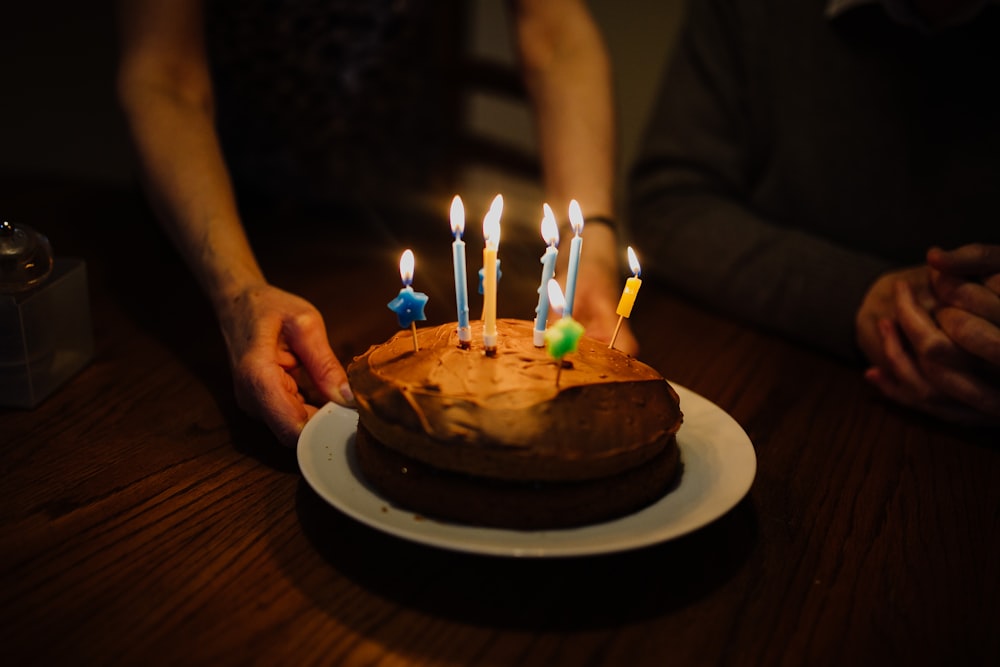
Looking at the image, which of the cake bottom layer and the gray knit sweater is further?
the gray knit sweater

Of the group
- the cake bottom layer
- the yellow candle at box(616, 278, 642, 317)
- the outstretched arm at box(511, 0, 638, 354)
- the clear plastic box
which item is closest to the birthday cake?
the cake bottom layer

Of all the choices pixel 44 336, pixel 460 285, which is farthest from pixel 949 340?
pixel 44 336

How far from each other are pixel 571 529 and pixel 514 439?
0.40ft

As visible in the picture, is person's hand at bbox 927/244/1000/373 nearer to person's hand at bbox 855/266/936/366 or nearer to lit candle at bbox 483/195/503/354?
person's hand at bbox 855/266/936/366

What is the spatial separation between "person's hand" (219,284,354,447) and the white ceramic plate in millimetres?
38

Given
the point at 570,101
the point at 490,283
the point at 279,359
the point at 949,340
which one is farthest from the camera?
the point at 570,101

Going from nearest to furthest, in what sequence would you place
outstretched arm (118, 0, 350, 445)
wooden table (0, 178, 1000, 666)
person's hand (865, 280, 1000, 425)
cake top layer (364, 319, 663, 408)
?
wooden table (0, 178, 1000, 666) < cake top layer (364, 319, 663, 408) < outstretched arm (118, 0, 350, 445) < person's hand (865, 280, 1000, 425)

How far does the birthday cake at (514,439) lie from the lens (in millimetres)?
879

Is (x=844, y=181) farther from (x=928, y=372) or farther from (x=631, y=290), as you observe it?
(x=631, y=290)

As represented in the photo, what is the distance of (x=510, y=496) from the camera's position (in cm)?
89

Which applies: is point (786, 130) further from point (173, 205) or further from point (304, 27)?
point (173, 205)

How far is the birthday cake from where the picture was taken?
2.88ft

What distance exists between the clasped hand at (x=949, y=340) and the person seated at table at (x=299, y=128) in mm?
462

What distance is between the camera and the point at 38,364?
4.07 ft
